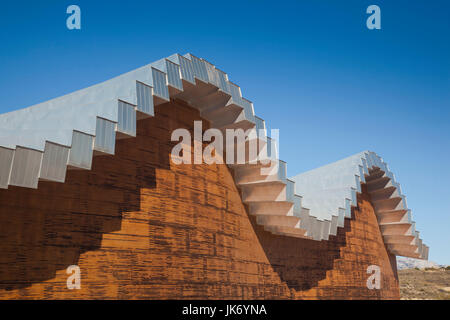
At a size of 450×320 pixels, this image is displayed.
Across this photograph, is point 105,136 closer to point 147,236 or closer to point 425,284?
point 147,236

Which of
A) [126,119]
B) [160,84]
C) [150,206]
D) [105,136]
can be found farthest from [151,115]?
[150,206]

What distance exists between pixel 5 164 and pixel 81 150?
1.48 meters

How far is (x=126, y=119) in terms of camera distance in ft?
30.9

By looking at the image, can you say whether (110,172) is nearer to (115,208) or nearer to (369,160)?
(115,208)

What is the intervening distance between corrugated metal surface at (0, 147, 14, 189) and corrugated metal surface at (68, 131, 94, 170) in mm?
1113

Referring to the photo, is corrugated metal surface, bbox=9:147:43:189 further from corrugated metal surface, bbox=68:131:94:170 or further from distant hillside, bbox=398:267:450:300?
distant hillside, bbox=398:267:450:300

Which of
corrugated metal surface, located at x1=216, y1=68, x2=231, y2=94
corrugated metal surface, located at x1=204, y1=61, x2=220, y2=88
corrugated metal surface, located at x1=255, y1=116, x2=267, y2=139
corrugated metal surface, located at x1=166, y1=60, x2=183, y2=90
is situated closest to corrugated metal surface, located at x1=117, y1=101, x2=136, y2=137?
corrugated metal surface, located at x1=166, y1=60, x2=183, y2=90

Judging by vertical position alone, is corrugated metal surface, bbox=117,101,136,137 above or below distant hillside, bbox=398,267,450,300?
above

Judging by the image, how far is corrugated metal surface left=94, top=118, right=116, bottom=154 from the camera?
8.75 metres

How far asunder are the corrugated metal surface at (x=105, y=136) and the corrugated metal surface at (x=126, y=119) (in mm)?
214

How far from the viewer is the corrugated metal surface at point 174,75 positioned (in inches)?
427

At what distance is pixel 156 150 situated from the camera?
455 inches

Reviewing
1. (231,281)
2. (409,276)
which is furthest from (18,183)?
(409,276)
